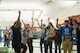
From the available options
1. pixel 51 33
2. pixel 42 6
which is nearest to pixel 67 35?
pixel 51 33

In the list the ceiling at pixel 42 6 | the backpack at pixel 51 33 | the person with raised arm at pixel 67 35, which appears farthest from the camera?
the ceiling at pixel 42 6

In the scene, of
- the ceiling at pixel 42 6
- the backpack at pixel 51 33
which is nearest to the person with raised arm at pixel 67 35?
the backpack at pixel 51 33

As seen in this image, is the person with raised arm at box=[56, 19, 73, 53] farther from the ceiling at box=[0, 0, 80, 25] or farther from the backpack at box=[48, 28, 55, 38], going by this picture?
the ceiling at box=[0, 0, 80, 25]

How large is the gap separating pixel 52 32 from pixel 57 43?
0.94 metres

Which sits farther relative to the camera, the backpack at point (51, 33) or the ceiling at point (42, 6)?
the ceiling at point (42, 6)

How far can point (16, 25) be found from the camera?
22.1 ft

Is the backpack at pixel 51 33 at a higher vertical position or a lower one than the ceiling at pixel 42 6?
lower

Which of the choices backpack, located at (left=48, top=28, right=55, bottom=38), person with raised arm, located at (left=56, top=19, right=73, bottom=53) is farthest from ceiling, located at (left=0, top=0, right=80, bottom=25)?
person with raised arm, located at (left=56, top=19, right=73, bottom=53)

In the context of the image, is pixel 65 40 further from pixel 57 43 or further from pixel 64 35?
pixel 57 43

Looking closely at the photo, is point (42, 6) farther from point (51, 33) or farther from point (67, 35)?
point (67, 35)

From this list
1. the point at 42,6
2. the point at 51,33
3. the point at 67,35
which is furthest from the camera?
the point at 42,6

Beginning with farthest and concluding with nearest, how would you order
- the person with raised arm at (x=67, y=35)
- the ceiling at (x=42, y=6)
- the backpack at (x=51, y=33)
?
the ceiling at (x=42, y=6) → the backpack at (x=51, y=33) → the person with raised arm at (x=67, y=35)

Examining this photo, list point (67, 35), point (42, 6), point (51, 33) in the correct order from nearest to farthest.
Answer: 1. point (67, 35)
2. point (51, 33)
3. point (42, 6)

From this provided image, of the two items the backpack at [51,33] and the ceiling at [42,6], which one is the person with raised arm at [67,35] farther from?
the ceiling at [42,6]
